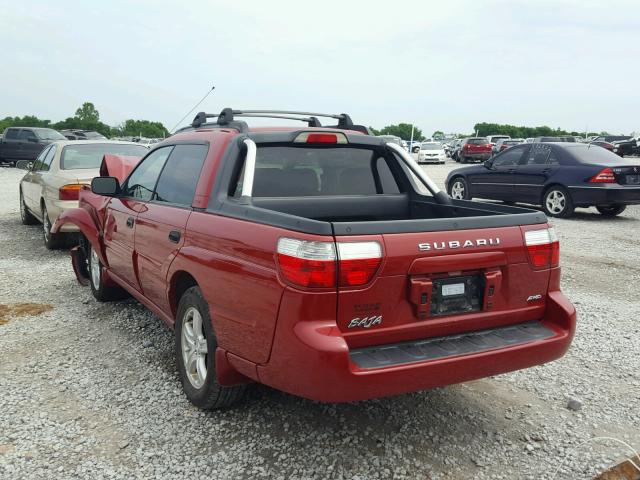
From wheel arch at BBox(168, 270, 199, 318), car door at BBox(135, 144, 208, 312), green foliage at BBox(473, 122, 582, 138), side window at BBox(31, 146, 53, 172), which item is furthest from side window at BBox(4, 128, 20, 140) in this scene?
green foliage at BBox(473, 122, 582, 138)

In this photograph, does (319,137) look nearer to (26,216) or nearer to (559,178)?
(26,216)

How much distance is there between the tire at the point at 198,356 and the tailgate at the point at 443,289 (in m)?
1.00

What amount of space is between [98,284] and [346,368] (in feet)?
12.9

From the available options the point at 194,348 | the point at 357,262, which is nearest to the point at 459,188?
the point at 194,348

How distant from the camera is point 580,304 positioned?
6.09 meters

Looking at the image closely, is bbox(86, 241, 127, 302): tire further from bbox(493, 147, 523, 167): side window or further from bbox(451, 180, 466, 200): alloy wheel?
bbox(451, 180, 466, 200): alloy wheel

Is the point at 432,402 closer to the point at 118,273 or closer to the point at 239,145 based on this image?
the point at 239,145

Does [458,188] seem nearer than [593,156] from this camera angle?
No

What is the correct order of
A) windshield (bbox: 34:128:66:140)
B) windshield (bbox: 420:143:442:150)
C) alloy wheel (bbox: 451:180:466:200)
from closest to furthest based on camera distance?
alloy wheel (bbox: 451:180:466:200) → windshield (bbox: 34:128:66:140) → windshield (bbox: 420:143:442:150)

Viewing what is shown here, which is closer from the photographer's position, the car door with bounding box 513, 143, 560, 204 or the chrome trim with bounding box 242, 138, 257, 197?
the chrome trim with bounding box 242, 138, 257, 197

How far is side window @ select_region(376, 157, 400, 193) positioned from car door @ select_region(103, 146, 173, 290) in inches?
63.4

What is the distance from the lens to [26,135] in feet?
88.1

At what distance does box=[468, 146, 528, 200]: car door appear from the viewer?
13.2 metres

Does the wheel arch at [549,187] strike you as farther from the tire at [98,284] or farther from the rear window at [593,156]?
the tire at [98,284]
